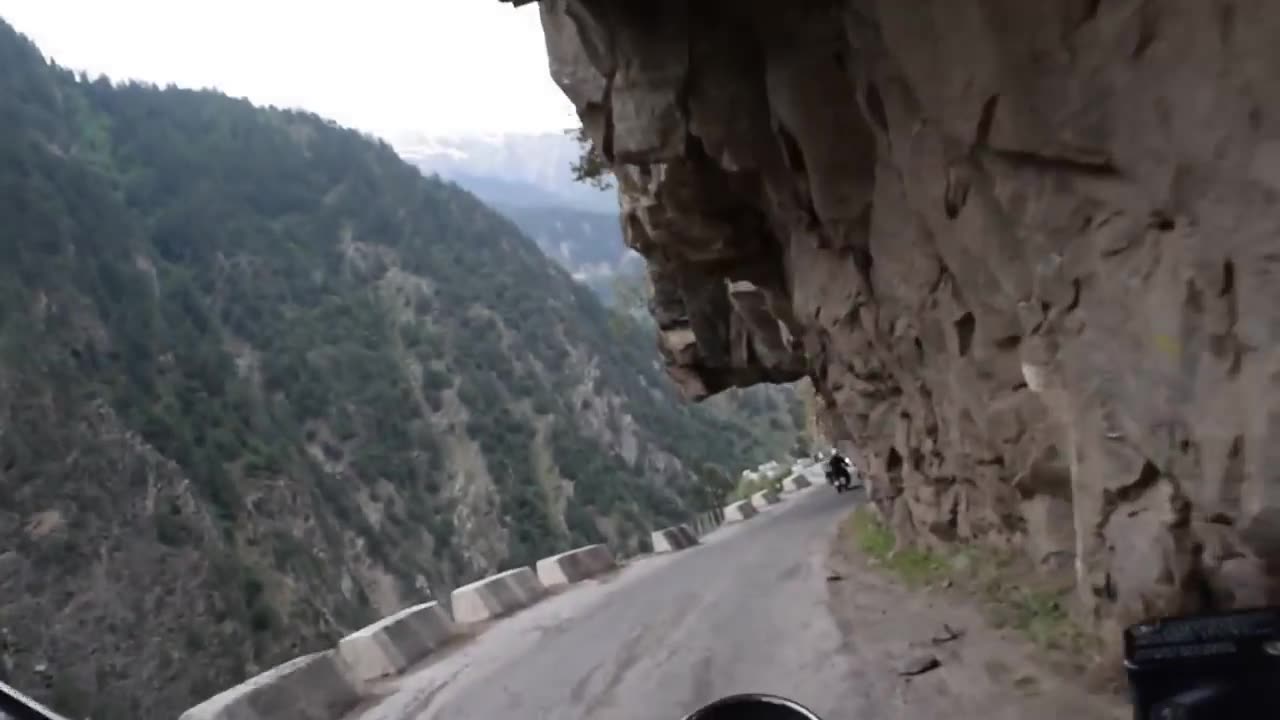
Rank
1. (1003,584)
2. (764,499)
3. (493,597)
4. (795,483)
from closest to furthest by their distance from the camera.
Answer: (1003,584), (493,597), (764,499), (795,483)

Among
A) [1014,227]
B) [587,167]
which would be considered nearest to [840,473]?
[587,167]

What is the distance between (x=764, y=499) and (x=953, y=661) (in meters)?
32.1

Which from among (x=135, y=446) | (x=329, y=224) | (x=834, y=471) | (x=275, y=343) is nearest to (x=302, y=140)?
(x=329, y=224)

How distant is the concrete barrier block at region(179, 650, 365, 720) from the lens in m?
9.38

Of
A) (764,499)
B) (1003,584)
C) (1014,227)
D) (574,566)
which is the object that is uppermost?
(1014,227)

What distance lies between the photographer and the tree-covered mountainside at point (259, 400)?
1176 inches

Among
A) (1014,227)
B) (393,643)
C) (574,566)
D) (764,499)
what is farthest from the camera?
(764,499)

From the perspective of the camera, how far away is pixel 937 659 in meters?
8.80

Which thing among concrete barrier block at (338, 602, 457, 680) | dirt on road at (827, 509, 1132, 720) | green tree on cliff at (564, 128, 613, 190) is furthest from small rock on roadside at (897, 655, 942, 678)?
green tree on cliff at (564, 128, 613, 190)

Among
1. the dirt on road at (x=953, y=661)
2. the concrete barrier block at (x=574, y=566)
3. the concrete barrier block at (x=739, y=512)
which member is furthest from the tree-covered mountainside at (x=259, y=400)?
the dirt on road at (x=953, y=661)

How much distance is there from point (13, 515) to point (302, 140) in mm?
63897

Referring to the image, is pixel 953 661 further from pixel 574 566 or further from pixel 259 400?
pixel 259 400

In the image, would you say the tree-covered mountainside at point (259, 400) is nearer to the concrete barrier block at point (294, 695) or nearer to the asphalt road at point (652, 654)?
the asphalt road at point (652, 654)

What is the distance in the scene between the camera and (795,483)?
45.7 metres
